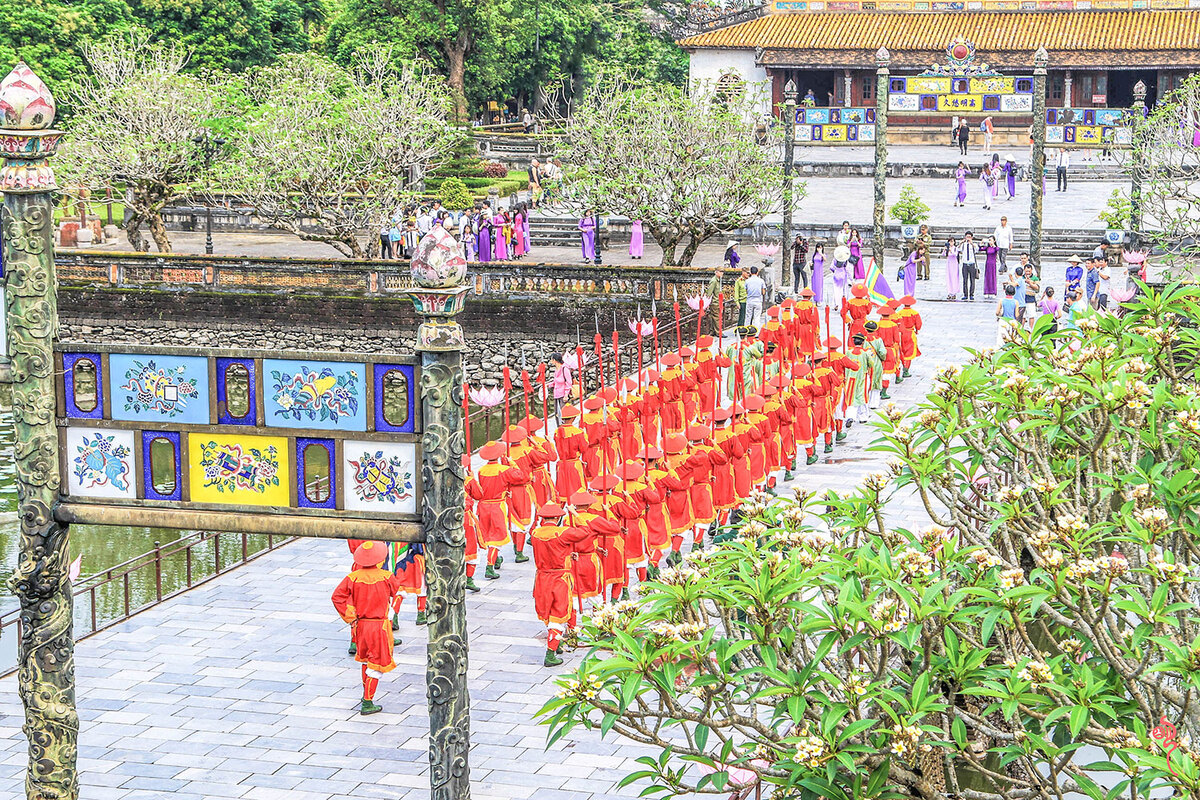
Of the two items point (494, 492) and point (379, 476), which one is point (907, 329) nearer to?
point (494, 492)

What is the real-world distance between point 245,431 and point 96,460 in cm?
87

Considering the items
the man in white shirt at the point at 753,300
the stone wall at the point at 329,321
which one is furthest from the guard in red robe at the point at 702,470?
the stone wall at the point at 329,321

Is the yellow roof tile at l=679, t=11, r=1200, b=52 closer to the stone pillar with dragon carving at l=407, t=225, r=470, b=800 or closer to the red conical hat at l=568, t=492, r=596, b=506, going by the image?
the red conical hat at l=568, t=492, r=596, b=506

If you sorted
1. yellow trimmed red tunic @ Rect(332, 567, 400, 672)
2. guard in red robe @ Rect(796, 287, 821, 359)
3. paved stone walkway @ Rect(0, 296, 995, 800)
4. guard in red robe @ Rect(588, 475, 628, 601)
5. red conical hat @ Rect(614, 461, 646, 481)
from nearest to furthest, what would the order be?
paved stone walkway @ Rect(0, 296, 995, 800) → yellow trimmed red tunic @ Rect(332, 567, 400, 672) → guard in red robe @ Rect(588, 475, 628, 601) → red conical hat @ Rect(614, 461, 646, 481) → guard in red robe @ Rect(796, 287, 821, 359)

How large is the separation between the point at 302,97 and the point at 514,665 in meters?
21.7

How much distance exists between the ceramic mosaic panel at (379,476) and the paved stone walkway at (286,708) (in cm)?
246

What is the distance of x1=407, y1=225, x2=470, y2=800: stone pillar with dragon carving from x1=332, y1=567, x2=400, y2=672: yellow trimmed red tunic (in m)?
2.77

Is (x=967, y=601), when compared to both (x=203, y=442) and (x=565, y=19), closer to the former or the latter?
(x=203, y=442)

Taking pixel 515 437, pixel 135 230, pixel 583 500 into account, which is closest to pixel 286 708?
pixel 583 500

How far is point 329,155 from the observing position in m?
31.1

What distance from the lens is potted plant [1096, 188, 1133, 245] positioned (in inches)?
1169

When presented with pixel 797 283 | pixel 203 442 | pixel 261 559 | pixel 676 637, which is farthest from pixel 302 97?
pixel 676 637

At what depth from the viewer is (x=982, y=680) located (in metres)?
6.73

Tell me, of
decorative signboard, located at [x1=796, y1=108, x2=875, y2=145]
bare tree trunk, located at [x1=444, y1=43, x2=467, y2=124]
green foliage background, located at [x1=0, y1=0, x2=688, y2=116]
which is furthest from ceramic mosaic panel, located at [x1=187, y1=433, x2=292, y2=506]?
decorative signboard, located at [x1=796, y1=108, x2=875, y2=145]
